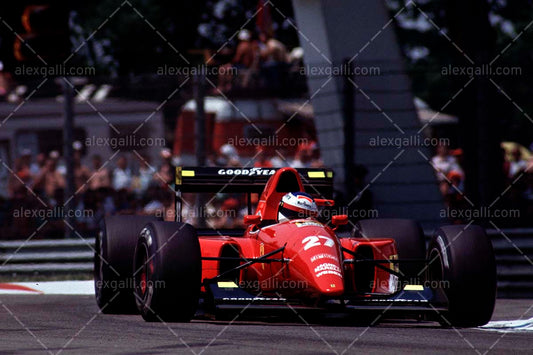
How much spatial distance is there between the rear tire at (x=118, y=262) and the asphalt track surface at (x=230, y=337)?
137 mm

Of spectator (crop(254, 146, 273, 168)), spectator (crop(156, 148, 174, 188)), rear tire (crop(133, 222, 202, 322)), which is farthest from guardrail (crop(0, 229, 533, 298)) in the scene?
rear tire (crop(133, 222, 202, 322))

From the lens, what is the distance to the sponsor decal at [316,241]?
26.5 ft

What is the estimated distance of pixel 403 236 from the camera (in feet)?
31.6

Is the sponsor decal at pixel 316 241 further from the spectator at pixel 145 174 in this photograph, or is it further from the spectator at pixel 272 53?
the spectator at pixel 272 53

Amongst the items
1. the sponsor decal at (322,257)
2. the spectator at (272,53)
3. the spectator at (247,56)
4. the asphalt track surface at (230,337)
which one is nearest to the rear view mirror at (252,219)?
the asphalt track surface at (230,337)

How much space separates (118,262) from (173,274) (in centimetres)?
138

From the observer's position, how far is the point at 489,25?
16016mm

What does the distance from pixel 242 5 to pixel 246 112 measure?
19269 millimetres

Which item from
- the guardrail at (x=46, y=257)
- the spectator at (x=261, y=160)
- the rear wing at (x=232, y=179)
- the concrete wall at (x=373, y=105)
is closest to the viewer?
the rear wing at (x=232, y=179)

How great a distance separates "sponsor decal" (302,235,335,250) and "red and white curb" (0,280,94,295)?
4.88 meters

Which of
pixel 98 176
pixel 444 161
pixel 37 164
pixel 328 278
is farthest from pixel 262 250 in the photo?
pixel 444 161

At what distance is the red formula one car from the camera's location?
7.88 metres

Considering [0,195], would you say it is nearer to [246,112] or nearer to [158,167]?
[158,167]

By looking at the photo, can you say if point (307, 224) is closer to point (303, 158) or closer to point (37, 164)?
point (303, 158)
